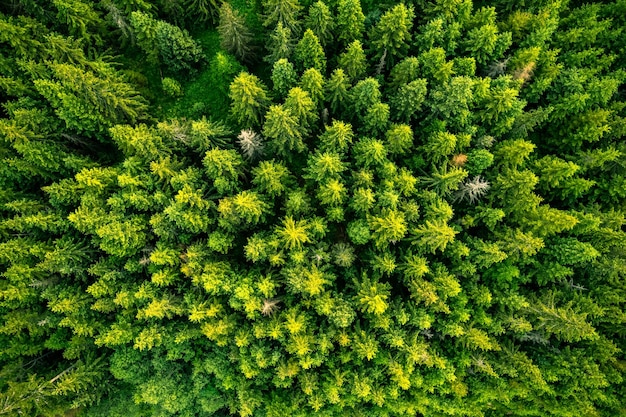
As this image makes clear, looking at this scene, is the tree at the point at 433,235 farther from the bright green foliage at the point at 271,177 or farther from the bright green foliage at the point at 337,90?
the bright green foliage at the point at 337,90

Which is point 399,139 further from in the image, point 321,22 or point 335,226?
point 321,22

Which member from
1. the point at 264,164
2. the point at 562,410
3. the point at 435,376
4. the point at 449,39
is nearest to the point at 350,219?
the point at 264,164

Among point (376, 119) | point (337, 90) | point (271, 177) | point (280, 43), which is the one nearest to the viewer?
point (271, 177)

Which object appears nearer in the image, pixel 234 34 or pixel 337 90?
pixel 337 90

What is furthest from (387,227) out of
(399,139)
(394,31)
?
(394,31)


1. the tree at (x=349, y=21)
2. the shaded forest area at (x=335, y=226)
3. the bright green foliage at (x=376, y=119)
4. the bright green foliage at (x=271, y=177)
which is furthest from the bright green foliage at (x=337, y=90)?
the bright green foliage at (x=271, y=177)

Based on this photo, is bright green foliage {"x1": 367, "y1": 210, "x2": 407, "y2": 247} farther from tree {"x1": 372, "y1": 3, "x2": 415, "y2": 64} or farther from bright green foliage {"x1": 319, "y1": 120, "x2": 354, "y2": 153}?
tree {"x1": 372, "y1": 3, "x2": 415, "y2": 64}
